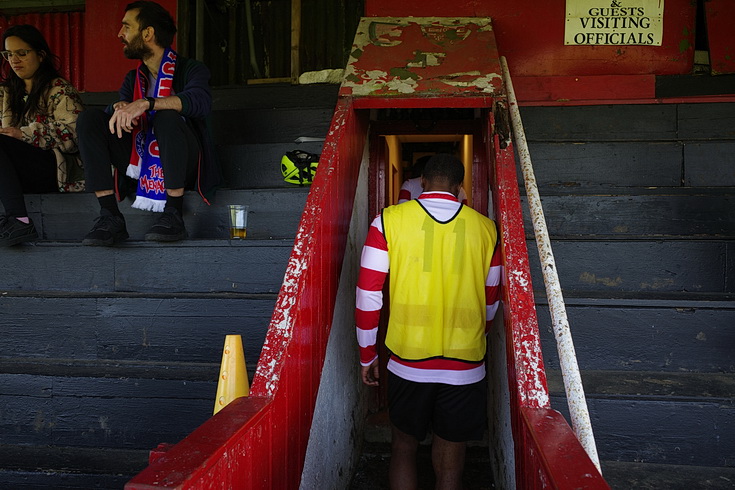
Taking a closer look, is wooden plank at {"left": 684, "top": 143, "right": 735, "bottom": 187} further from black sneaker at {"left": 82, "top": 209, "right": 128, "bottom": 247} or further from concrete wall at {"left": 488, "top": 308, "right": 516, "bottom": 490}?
black sneaker at {"left": 82, "top": 209, "right": 128, "bottom": 247}

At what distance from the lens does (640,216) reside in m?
3.08

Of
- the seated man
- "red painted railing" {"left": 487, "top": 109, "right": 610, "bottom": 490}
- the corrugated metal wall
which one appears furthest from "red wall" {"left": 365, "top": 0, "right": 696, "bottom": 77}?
the corrugated metal wall

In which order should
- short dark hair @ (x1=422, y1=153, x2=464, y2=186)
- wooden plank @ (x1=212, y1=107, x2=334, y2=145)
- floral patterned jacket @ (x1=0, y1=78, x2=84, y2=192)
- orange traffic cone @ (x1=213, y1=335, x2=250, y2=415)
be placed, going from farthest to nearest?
1. wooden plank @ (x1=212, y1=107, x2=334, y2=145)
2. floral patterned jacket @ (x1=0, y1=78, x2=84, y2=192)
3. short dark hair @ (x1=422, y1=153, x2=464, y2=186)
4. orange traffic cone @ (x1=213, y1=335, x2=250, y2=415)

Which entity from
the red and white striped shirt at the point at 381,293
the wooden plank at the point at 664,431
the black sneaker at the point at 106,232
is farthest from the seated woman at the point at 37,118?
the wooden plank at the point at 664,431

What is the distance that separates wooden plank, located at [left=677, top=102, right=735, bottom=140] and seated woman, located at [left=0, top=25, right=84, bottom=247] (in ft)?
13.1

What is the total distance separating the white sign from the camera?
169 inches

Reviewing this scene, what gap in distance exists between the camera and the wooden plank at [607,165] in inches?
137

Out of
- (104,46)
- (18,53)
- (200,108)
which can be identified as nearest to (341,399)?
(200,108)

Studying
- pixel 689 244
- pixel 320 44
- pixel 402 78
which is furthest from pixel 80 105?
pixel 320 44

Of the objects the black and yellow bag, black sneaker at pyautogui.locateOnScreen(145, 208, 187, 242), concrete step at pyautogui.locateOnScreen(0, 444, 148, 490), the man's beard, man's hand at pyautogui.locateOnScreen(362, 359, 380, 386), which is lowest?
concrete step at pyautogui.locateOnScreen(0, 444, 148, 490)

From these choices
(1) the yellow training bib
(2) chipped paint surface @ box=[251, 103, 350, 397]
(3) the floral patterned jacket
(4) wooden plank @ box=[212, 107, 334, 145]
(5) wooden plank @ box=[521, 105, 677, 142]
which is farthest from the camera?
(4) wooden plank @ box=[212, 107, 334, 145]

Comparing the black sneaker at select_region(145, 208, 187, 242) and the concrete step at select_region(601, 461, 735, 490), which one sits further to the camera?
the black sneaker at select_region(145, 208, 187, 242)

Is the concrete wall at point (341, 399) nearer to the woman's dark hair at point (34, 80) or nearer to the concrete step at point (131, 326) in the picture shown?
the concrete step at point (131, 326)

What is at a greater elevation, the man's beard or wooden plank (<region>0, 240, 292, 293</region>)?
the man's beard
